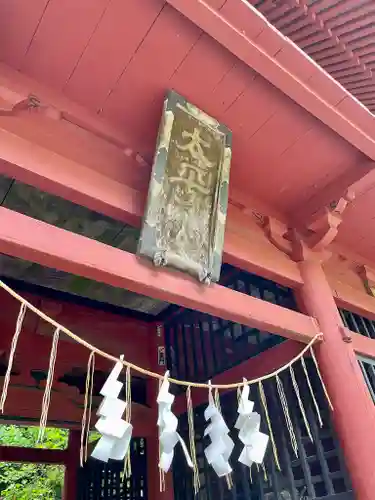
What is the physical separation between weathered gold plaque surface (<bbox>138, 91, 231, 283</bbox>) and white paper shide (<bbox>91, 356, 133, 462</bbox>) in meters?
0.66

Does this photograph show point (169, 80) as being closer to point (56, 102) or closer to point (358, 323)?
point (56, 102)

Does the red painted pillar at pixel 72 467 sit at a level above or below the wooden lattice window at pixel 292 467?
above

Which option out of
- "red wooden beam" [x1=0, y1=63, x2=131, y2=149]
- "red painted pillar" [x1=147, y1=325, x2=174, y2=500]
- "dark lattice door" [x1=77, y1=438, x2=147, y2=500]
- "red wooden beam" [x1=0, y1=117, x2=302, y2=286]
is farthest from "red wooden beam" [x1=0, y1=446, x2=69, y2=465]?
"red wooden beam" [x1=0, y1=63, x2=131, y2=149]

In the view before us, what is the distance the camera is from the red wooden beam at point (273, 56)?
2.01 metres

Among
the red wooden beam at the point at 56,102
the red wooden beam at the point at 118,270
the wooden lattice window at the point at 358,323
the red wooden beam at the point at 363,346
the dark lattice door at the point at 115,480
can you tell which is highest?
the red wooden beam at the point at 56,102

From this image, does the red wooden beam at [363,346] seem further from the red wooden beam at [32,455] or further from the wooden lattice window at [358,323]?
the red wooden beam at [32,455]

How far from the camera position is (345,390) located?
249 centimetres

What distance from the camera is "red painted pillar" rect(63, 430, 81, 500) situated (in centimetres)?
472

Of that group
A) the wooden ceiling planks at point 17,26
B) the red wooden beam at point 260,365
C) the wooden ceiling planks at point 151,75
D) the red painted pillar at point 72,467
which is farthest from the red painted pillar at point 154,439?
the wooden ceiling planks at point 17,26

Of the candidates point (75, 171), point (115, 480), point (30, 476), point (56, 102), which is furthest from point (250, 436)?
point (30, 476)

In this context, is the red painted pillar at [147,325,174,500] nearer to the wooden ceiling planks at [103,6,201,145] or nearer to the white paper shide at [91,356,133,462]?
the white paper shide at [91,356,133,462]

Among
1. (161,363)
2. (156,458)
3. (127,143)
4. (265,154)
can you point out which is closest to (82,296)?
(161,363)

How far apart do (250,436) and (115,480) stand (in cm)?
270

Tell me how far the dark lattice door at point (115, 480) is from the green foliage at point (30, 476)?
447cm
